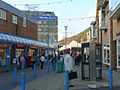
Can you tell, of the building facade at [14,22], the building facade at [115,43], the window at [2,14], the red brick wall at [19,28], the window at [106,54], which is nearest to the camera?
the building facade at [115,43]

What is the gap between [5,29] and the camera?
1644 inches

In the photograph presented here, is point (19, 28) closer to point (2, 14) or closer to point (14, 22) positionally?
point (14, 22)

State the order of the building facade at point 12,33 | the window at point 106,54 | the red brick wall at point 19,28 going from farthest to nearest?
the red brick wall at point 19,28 < the window at point 106,54 < the building facade at point 12,33

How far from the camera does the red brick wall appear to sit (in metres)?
41.3

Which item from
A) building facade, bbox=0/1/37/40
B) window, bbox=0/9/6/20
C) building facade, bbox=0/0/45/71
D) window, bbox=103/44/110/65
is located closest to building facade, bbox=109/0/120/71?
window, bbox=103/44/110/65

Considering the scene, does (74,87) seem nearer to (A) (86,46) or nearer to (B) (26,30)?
(A) (86,46)

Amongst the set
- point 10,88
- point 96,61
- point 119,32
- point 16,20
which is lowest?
point 10,88

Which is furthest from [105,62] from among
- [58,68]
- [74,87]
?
[74,87]

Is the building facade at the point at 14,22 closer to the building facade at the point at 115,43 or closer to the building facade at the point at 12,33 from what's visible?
the building facade at the point at 12,33

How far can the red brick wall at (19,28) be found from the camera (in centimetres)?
4134

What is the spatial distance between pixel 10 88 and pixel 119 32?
44.3ft

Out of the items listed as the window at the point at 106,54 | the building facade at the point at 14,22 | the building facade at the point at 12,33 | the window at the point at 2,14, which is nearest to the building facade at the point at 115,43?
the window at the point at 106,54

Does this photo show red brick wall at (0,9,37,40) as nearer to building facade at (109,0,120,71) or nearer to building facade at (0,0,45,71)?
building facade at (0,0,45,71)

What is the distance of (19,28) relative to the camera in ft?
159
